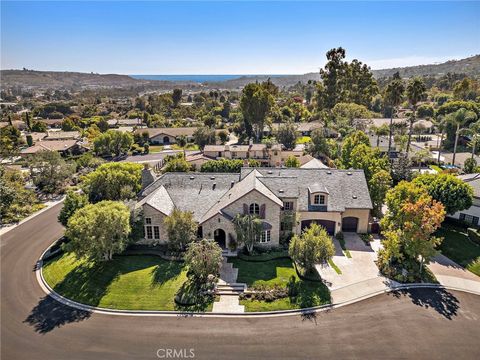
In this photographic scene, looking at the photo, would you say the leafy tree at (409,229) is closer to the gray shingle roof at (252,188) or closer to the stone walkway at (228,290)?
the gray shingle roof at (252,188)

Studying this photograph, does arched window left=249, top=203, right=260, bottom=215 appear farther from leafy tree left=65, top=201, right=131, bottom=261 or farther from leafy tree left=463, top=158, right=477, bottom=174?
leafy tree left=463, top=158, right=477, bottom=174

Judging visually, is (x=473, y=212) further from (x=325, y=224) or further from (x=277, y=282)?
(x=277, y=282)

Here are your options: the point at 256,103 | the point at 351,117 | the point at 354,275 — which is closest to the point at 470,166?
the point at 351,117

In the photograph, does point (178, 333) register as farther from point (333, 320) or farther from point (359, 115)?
point (359, 115)

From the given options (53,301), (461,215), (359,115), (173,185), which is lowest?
(53,301)

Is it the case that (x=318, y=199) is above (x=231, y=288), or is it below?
above

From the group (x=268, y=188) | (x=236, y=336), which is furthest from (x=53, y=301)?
(x=268, y=188)

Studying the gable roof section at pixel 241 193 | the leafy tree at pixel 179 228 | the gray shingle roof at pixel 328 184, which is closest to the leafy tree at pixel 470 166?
the gray shingle roof at pixel 328 184
